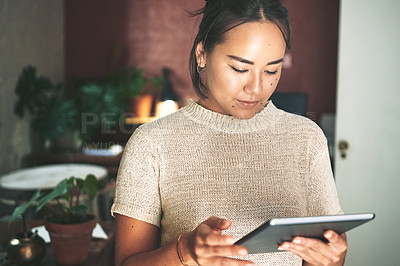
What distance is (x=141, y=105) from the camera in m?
4.05

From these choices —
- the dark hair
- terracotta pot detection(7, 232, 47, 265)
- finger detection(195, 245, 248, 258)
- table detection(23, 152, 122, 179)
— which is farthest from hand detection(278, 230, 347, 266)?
table detection(23, 152, 122, 179)

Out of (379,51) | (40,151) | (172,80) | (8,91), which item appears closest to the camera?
(379,51)

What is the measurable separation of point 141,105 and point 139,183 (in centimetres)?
307

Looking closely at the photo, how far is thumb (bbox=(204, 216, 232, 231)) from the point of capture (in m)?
0.76

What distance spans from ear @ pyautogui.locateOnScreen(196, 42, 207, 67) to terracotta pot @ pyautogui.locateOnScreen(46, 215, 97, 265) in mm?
712

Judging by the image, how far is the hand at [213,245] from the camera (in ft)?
2.40

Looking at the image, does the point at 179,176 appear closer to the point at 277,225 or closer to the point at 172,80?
the point at 277,225

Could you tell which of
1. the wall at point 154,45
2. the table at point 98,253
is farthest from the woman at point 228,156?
the wall at point 154,45

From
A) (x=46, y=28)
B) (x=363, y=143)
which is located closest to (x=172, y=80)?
(x=46, y=28)

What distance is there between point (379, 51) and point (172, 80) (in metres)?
2.28

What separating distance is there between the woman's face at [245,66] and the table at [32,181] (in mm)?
1538

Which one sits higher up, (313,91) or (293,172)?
A: (313,91)

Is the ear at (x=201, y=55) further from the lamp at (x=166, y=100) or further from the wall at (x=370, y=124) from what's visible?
the lamp at (x=166, y=100)

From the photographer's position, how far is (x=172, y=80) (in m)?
4.26
